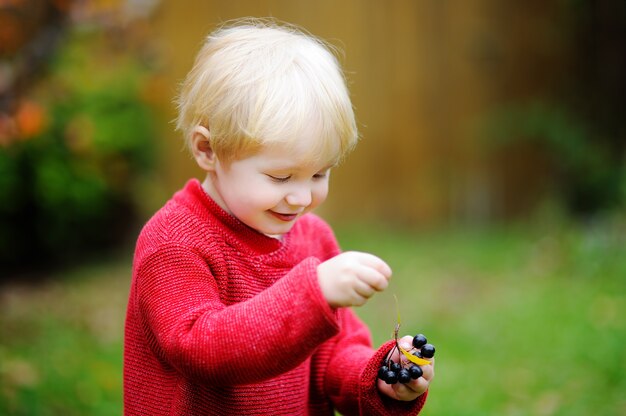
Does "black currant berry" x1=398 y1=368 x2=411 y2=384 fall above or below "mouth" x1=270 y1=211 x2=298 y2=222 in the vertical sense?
below

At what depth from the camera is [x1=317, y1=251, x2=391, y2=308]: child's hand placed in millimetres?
1445

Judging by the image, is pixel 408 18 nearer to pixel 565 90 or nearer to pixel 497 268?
pixel 565 90

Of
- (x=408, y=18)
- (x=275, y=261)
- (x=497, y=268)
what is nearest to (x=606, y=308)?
(x=497, y=268)

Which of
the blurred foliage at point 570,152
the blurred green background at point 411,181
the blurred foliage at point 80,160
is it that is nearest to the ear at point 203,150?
the blurred green background at point 411,181

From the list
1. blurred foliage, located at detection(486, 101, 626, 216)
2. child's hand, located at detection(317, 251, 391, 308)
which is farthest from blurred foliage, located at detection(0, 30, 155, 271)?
child's hand, located at detection(317, 251, 391, 308)

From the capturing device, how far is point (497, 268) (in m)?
5.70

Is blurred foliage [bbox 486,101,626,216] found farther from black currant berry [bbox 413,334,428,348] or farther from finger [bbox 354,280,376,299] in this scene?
finger [bbox 354,280,376,299]

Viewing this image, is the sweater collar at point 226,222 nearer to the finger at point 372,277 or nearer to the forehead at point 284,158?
the forehead at point 284,158

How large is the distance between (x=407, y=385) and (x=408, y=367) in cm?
7

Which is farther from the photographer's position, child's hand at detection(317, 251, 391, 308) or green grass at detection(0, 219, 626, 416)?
green grass at detection(0, 219, 626, 416)

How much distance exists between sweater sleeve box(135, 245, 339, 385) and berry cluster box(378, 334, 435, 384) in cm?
31

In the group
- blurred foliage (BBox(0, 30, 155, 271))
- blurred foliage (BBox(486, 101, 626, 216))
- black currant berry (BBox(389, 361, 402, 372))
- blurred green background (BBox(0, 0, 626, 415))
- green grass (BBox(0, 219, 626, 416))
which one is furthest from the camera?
blurred foliage (BBox(486, 101, 626, 216))

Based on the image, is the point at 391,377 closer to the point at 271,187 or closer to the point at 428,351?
the point at 428,351

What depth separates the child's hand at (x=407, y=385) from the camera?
1762 millimetres
